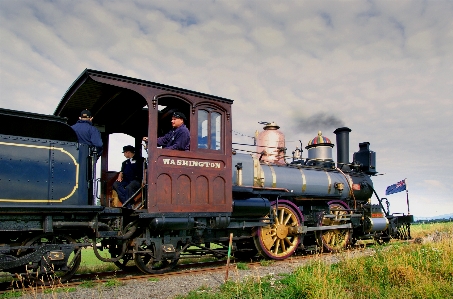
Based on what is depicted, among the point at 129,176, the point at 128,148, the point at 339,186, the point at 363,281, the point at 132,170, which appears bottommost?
the point at 363,281

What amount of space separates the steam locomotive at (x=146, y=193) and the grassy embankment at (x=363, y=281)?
198 cm

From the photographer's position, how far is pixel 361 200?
43.0 feet

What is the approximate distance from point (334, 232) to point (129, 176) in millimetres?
6482

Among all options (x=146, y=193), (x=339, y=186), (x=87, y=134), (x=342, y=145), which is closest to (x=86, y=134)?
(x=87, y=134)

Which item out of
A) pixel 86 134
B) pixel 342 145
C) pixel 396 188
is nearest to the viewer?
pixel 86 134

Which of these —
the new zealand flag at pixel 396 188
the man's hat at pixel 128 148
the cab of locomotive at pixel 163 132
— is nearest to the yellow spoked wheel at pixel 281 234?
the cab of locomotive at pixel 163 132

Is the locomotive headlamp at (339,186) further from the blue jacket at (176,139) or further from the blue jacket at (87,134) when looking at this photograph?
the blue jacket at (87,134)

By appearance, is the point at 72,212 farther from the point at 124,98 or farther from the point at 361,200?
the point at 361,200

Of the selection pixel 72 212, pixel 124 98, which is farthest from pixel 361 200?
pixel 72 212

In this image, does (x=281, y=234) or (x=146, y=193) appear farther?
(x=281, y=234)

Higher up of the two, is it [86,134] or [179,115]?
[179,115]

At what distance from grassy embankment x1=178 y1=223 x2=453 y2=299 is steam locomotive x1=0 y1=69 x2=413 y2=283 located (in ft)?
6.48

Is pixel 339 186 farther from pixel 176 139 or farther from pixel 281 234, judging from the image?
pixel 176 139

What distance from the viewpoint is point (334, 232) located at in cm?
1167
